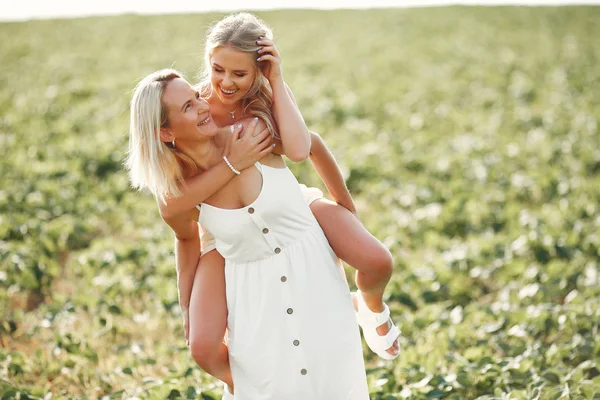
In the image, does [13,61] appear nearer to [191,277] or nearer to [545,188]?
[545,188]

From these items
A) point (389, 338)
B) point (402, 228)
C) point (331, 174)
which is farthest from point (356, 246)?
point (402, 228)

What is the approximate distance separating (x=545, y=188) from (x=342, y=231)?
16.2 feet

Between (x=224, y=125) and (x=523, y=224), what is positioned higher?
(x=224, y=125)

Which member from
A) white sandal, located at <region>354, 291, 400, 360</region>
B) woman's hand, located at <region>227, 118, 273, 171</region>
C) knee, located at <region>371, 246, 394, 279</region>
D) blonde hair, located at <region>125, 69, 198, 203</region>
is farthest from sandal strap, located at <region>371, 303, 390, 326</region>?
blonde hair, located at <region>125, 69, 198, 203</region>

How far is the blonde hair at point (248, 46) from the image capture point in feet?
9.46

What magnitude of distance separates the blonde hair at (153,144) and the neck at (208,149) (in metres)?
0.08

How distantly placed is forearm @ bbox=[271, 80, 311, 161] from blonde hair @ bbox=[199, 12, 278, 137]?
10 centimetres

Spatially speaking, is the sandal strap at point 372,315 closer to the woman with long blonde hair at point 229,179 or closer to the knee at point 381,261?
the woman with long blonde hair at point 229,179

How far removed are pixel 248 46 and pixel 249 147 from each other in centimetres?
42

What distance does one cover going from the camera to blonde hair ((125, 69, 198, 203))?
2842mm

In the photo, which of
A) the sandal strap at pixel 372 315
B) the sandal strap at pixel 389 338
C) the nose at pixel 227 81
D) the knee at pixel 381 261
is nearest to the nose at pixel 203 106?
the nose at pixel 227 81

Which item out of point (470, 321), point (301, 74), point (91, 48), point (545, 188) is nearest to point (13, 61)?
point (91, 48)

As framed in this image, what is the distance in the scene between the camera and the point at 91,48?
1880cm

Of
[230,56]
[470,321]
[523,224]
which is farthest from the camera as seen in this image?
[523,224]
